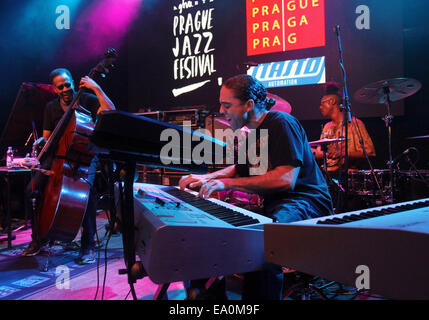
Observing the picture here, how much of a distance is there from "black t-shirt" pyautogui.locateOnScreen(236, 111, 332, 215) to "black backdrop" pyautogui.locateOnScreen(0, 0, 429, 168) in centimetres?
346

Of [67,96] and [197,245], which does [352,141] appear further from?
[197,245]

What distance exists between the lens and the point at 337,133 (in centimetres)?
435

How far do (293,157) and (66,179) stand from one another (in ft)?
6.72

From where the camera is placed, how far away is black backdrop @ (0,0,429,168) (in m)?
4.34

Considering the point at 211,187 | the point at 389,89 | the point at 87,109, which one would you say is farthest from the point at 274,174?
the point at 389,89

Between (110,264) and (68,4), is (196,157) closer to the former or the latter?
(110,264)

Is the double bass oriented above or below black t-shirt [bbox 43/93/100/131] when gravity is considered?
below

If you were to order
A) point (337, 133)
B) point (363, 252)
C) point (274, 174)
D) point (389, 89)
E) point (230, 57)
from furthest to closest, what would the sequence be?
point (230, 57)
point (337, 133)
point (389, 89)
point (274, 174)
point (363, 252)

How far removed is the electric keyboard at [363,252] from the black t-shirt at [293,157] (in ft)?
1.89

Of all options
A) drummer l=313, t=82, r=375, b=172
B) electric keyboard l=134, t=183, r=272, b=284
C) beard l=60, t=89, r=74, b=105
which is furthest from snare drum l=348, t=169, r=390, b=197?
beard l=60, t=89, r=74, b=105

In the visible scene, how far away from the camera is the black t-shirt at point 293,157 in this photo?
57.0 inches

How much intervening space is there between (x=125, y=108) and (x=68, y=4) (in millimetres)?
2200

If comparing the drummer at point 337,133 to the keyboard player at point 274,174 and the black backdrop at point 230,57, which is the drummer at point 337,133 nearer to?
the black backdrop at point 230,57

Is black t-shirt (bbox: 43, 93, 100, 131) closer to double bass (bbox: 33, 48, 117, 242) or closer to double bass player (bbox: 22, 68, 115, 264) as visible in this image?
double bass player (bbox: 22, 68, 115, 264)
